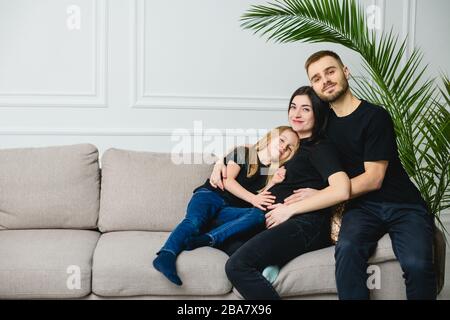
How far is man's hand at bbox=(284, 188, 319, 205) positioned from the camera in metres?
2.35

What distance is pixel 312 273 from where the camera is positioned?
7.13ft

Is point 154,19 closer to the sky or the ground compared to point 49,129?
closer to the sky

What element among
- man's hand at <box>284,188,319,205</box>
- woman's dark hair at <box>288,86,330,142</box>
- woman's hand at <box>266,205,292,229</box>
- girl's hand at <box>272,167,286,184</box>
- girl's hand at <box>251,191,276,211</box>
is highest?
woman's dark hair at <box>288,86,330,142</box>

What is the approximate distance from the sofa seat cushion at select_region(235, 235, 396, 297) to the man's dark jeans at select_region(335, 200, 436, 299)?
4 centimetres

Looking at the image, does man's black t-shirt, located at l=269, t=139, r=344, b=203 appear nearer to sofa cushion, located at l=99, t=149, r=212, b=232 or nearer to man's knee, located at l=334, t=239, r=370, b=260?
man's knee, located at l=334, t=239, r=370, b=260

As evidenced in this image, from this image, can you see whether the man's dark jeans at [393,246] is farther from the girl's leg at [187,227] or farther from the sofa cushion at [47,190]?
the sofa cushion at [47,190]

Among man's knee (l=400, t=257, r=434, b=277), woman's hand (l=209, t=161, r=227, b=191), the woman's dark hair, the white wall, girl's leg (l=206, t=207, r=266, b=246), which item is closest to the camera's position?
man's knee (l=400, t=257, r=434, b=277)

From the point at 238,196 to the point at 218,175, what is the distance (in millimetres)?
141

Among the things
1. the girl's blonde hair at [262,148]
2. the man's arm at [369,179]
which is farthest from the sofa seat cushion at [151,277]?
the man's arm at [369,179]

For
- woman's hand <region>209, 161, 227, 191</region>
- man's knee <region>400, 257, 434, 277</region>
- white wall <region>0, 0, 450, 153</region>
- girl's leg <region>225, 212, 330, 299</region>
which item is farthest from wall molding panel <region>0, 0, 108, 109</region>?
man's knee <region>400, 257, 434, 277</region>

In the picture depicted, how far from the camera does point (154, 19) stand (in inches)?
130

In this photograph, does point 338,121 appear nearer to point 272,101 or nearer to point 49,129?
point 272,101

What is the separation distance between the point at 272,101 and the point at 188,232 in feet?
4.46
